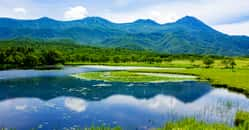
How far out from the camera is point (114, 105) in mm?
41781

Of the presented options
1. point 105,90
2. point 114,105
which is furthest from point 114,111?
point 105,90

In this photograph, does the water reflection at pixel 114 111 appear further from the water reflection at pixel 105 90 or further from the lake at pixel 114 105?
the water reflection at pixel 105 90

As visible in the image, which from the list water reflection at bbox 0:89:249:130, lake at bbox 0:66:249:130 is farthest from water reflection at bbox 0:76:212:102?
water reflection at bbox 0:89:249:130

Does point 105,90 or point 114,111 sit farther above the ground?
point 105,90

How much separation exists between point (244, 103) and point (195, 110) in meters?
9.72

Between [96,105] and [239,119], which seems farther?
[96,105]

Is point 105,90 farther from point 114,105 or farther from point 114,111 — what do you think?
point 114,111

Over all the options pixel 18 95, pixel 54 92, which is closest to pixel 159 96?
pixel 54 92

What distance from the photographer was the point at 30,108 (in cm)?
3912

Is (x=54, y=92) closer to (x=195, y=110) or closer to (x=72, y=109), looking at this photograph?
(x=72, y=109)

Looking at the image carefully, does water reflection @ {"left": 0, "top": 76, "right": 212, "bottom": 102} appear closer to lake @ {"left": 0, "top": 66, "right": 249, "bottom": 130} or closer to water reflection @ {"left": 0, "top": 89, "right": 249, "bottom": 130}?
lake @ {"left": 0, "top": 66, "right": 249, "bottom": 130}

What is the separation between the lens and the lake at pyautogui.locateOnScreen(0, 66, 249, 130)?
31.1 metres

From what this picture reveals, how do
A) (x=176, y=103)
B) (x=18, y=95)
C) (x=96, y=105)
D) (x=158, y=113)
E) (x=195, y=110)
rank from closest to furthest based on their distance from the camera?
1. (x=158, y=113)
2. (x=195, y=110)
3. (x=96, y=105)
4. (x=176, y=103)
5. (x=18, y=95)

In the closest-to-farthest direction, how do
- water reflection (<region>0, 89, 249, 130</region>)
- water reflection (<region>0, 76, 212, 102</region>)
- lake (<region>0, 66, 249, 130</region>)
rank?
1. water reflection (<region>0, 89, 249, 130</region>)
2. lake (<region>0, 66, 249, 130</region>)
3. water reflection (<region>0, 76, 212, 102</region>)
